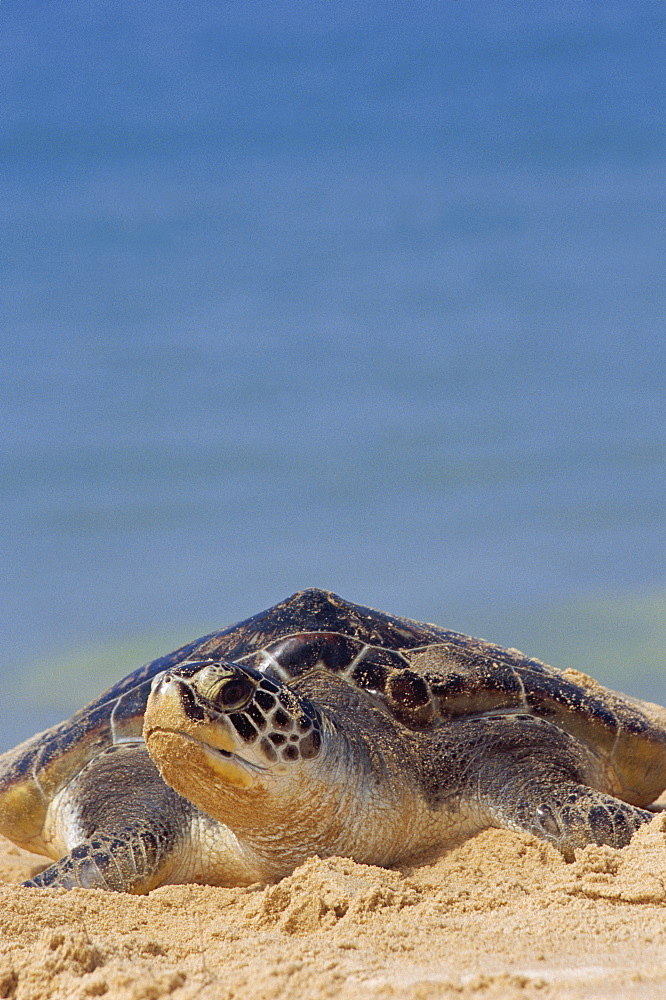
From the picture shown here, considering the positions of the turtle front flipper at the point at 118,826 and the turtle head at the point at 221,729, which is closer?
the turtle head at the point at 221,729

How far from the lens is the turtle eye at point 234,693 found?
13.1 ft

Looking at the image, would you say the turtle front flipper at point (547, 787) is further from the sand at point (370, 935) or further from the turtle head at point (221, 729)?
the turtle head at point (221, 729)

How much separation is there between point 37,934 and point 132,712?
9.87 feet

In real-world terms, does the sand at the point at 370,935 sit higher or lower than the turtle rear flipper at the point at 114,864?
lower

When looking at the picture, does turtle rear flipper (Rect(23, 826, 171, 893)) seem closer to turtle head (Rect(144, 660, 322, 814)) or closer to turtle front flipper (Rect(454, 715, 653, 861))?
turtle head (Rect(144, 660, 322, 814))

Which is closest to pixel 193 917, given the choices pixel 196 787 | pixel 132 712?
pixel 196 787

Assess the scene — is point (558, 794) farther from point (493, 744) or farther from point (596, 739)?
point (596, 739)

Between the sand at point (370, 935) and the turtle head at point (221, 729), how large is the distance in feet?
Answer: 1.67

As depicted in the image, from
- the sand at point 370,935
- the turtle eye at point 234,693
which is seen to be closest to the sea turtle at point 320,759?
the turtle eye at point 234,693

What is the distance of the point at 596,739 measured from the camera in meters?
5.92

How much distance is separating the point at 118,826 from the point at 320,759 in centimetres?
153

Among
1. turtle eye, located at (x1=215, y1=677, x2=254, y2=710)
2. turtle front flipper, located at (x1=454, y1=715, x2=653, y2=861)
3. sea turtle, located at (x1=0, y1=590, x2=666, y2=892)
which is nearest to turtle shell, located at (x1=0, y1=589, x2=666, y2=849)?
sea turtle, located at (x1=0, y1=590, x2=666, y2=892)

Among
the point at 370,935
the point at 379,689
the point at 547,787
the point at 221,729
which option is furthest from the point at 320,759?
the point at 547,787

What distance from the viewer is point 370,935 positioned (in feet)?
10.0
